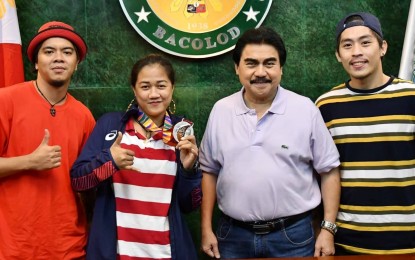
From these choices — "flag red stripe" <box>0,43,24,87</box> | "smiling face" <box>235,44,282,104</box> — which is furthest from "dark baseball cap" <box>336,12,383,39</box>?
"flag red stripe" <box>0,43,24,87</box>

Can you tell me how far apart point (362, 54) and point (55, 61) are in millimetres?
1516

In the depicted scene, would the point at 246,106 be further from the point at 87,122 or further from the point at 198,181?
the point at 87,122

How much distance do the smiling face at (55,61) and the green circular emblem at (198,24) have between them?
0.76 meters

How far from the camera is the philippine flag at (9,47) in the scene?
2.64 m

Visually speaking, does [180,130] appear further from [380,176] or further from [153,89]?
[380,176]

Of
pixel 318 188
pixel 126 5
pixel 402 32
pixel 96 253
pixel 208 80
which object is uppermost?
pixel 126 5

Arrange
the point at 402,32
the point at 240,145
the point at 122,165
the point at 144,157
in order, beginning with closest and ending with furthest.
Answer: the point at 122,165
the point at 144,157
the point at 240,145
the point at 402,32

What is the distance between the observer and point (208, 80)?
10.0 ft

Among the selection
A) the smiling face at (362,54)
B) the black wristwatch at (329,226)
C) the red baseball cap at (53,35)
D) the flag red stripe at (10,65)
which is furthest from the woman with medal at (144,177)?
the smiling face at (362,54)

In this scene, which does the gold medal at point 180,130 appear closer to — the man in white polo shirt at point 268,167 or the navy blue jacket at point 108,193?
the navy blue jacket at point 108,193

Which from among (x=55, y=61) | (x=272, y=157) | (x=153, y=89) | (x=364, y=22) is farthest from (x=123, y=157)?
(x=364, y=22)

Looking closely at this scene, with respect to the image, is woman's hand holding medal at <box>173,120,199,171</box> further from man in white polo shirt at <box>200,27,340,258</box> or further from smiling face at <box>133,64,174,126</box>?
man in white polo shirt at <box>200,27,340,258</box>

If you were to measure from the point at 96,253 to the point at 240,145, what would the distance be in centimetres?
84

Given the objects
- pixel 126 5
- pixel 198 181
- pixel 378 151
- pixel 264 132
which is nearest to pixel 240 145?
pixel 264 132
